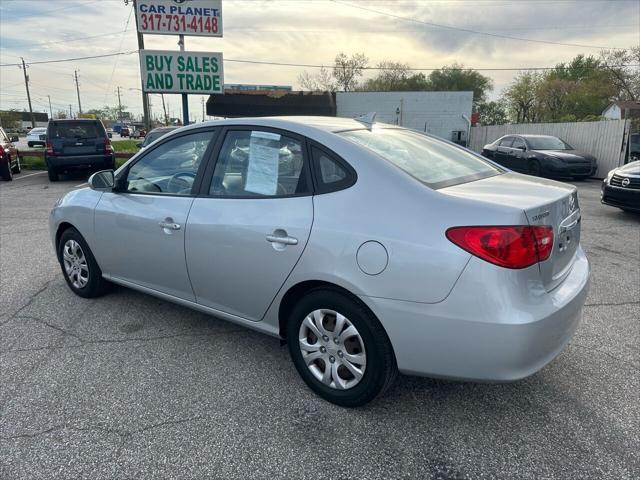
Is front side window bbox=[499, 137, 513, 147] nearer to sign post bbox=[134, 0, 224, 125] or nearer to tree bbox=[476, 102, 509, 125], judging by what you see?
sign post bbox=[134, 0, 224, 125]

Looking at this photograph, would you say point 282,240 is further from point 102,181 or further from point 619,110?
point 619,110

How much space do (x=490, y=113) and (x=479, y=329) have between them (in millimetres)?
67894

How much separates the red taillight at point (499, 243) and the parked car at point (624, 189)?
727 cm

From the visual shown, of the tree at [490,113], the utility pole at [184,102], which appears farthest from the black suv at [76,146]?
the tree at [490,113]

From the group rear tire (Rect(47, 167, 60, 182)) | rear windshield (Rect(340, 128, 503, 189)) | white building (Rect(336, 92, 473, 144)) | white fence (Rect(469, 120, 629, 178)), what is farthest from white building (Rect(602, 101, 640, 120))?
rear windshield (Rect(340, 128, 503, 189))

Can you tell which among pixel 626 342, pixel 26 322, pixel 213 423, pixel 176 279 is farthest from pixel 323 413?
pixel 26 322

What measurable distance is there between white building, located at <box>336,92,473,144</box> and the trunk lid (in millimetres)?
27515

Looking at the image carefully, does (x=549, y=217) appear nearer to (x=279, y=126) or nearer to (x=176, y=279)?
(x=279, y=126)

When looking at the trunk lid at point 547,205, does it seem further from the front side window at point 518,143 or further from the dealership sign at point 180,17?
the dealership sign at point 180,17

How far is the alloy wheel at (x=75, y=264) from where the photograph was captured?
165 inches

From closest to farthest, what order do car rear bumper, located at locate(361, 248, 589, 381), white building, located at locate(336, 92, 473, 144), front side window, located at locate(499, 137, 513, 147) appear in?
car rear bumper, located at locate(361, 248, 589, 381)
front side window, located at locate(499, 137, 513, 147)
white building, located at locate(336, 92, 473, 144)

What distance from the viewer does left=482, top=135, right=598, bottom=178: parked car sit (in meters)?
13.4

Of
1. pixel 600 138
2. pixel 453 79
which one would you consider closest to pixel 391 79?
pixel 453 79

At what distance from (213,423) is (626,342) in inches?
118
